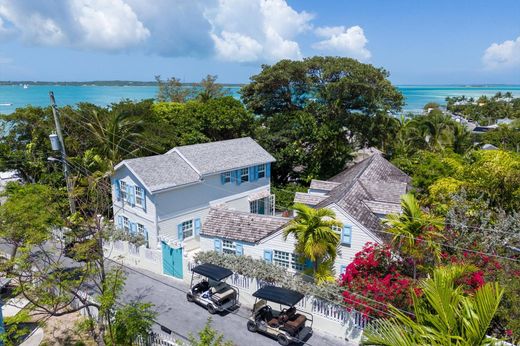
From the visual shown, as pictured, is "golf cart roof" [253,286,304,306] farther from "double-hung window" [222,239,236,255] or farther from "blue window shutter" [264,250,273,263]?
"double-hung window" [222,239,236,255]

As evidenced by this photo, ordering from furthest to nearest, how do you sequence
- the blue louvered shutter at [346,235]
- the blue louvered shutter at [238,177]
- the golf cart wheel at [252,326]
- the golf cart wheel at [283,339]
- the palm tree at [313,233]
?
the blue louvered shutter at [238,177] → the blue louvered shutter at [346,235] → the palm tree at [313,233] → the golf cart wheel at [252,326] → the golf cart wheel at [283,339]

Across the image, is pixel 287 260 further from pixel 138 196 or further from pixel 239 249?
pixel 138 196

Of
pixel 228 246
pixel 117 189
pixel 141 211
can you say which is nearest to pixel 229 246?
pixel 228 246

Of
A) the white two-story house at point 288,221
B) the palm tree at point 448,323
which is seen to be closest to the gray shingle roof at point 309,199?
the white two-story house at point 288,221

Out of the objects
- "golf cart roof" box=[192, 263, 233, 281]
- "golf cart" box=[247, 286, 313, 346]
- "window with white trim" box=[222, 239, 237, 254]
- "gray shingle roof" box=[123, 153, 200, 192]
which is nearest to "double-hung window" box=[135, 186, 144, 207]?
"gray shingle roof" box=[123, 153, 200, 192]

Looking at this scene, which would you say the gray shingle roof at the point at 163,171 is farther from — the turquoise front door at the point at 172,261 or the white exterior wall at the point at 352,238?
the white exterior wall at the point at 352,238

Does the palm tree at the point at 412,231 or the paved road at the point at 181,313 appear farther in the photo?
the paved road at the point at 181,313
